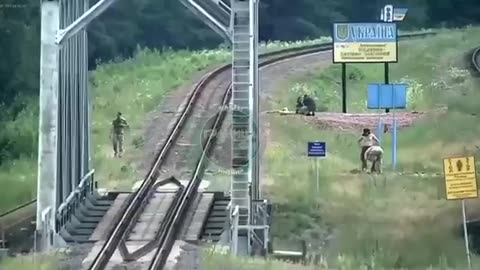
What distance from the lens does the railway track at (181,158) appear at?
6.12 metres

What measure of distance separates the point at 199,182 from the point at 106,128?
19.9 inches

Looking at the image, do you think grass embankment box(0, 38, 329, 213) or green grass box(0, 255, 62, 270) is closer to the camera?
green grass box(0, 255, 62, 270)

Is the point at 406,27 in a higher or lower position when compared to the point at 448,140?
higher

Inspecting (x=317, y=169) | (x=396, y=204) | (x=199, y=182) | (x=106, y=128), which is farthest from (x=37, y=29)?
(x=396, y=204)

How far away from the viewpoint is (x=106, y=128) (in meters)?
6.28

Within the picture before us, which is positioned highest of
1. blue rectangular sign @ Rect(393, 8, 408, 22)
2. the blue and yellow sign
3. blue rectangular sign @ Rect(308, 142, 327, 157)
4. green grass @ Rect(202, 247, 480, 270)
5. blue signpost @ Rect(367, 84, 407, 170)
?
blue rectangular sign @ Rect(393, 8, 408, 22)

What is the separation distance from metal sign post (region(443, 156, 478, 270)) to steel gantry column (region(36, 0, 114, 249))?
1.66 m

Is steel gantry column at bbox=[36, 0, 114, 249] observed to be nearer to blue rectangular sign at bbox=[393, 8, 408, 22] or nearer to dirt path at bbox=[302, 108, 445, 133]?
dirt path at bbox=[302, 108, 445, 133]

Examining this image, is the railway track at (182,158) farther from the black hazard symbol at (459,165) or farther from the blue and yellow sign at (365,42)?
the black hazard symbol at (459,165)

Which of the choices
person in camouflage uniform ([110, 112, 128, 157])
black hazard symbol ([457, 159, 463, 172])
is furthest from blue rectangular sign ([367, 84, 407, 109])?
person in camouflage uniform ([110, 112, 128, 157])

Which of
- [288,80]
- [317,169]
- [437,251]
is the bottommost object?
[437,251]

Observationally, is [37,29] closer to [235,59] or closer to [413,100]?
[235,59]

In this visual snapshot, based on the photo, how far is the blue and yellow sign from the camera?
6.15 meters

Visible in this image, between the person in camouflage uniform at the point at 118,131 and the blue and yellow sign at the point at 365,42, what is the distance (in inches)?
40.4
